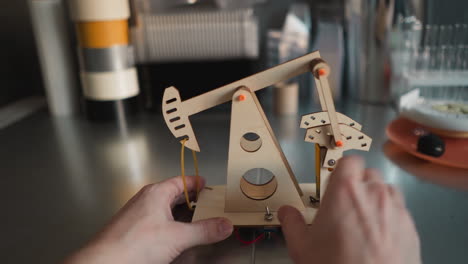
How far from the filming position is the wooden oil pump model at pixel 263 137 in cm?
46

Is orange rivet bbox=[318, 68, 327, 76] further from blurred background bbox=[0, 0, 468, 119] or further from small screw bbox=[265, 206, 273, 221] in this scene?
blurred background bbox=[0, 0, 468, 119]

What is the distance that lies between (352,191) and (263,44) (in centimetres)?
82

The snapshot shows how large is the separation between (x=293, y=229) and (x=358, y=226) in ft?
0.28

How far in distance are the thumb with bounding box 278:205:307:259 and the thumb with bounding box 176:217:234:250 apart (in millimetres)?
68

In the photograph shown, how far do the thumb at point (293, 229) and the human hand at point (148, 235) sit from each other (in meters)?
0.07

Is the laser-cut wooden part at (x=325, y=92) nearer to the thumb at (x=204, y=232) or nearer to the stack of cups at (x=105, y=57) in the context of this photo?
the thumb at (x=204, y=232)

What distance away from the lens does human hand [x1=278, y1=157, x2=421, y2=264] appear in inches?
13.5

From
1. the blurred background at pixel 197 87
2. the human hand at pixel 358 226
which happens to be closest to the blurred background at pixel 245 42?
the blurred background at pixel 197 87

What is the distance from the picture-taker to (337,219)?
1.18 ft

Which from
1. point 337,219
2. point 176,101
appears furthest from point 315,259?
point 176,101

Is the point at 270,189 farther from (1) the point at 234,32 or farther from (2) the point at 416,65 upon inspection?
(2) the point at 416,65

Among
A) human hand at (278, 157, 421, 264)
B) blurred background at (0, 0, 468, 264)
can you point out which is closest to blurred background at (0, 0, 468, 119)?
blurred background at (0, 0, 468, 264)

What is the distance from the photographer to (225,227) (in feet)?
1.49

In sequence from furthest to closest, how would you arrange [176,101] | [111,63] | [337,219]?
1. [111,63]
2. [176,101]
3. [337,219]
